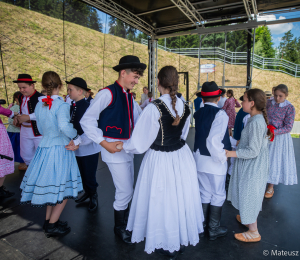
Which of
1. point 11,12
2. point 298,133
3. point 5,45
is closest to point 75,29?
point 11,12

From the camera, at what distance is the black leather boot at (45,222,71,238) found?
1.82 metres

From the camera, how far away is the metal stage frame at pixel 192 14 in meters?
5.50

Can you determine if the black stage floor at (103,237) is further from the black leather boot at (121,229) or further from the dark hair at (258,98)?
the dark hair at (258,98)

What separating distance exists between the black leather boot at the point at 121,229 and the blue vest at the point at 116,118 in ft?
2.36

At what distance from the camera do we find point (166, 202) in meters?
1.39

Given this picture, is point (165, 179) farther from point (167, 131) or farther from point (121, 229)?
point (121, 229)

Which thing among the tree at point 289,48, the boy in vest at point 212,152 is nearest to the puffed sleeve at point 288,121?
the boy in vest at point 212,152

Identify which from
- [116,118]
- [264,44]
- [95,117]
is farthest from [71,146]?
[264,44]

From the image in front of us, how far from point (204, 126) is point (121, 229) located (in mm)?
1193

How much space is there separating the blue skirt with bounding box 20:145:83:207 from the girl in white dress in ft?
2.28

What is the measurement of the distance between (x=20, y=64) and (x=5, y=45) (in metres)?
0.58

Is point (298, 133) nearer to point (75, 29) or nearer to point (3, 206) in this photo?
point (75, 29)

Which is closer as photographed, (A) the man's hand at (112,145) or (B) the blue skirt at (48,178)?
(A) the man's hand at (112,145)

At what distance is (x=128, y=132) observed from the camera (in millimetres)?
1654
